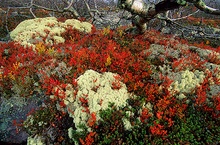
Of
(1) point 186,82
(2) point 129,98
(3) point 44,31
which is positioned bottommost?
(3) point 44,31

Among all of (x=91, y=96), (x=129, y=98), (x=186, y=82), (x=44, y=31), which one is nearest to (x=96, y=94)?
(x=91, y=96)

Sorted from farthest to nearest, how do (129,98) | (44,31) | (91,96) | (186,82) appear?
(44,31) → (186,82) → (129,98) → (91,96)

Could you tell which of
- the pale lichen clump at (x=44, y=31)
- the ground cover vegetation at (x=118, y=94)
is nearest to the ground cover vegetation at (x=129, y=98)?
the ground cover vegetation at (x=118, y=94)

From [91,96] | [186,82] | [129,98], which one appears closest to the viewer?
[91,96]

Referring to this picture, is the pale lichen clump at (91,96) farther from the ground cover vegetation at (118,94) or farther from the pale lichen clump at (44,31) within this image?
the pale lichen clump at (44,31)

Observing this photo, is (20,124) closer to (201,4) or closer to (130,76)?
(130,76)

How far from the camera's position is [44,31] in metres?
9.47

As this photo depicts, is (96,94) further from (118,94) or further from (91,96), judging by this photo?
(118,94)

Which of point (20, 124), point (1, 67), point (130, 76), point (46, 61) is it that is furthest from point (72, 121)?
point (1, 67)

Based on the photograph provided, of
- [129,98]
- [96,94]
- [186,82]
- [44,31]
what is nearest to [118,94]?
[129,98]

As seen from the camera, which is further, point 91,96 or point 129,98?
point 129,98

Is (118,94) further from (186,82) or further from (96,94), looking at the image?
(186,82)

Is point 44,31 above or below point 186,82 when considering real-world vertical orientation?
below

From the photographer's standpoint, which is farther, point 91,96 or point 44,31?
point 44,31
